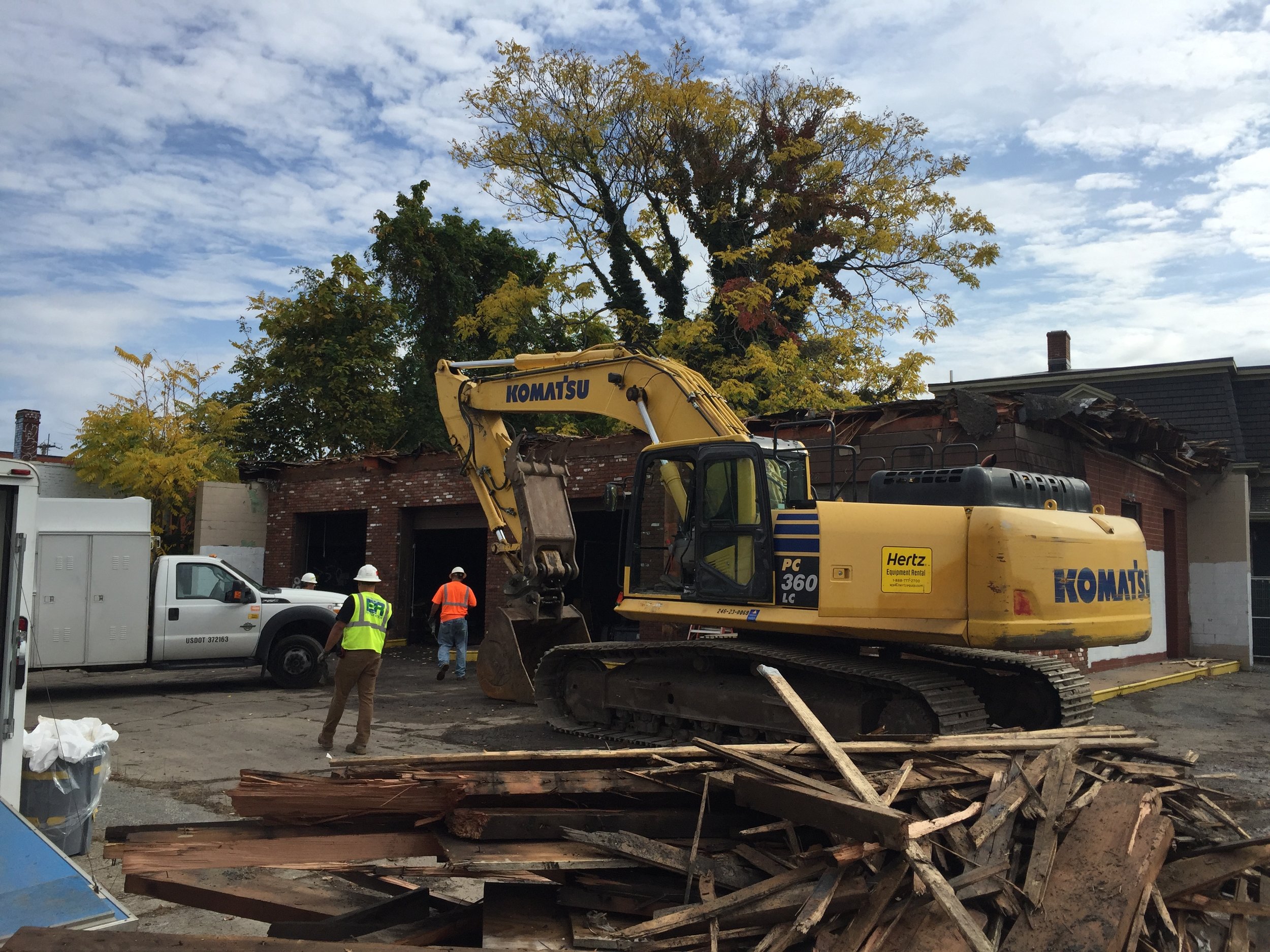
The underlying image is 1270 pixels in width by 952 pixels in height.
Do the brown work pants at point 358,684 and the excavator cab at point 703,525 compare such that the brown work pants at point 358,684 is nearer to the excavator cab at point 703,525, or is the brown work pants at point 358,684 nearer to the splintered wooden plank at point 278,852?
the excavator cab at point 703,525

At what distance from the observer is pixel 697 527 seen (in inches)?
359

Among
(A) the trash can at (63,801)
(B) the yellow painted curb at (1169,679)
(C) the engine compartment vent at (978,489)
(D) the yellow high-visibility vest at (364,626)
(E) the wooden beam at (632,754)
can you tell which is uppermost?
(C) the engine compartment vent at (978,489)

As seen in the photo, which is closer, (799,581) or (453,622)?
(799,581)

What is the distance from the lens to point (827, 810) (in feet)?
13.2

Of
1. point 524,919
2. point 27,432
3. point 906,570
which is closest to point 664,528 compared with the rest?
point 906,570

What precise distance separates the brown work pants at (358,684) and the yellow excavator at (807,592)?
1876mm

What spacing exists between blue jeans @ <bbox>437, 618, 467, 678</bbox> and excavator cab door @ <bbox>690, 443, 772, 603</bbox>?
22.2 ft

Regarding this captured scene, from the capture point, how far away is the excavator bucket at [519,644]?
11.0 m

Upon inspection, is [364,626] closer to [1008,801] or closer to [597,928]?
[597,928]

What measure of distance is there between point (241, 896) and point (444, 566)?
746 inches

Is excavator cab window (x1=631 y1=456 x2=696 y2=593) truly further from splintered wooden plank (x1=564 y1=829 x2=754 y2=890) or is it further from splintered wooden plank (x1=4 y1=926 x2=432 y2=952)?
splintered wooden plank (x1=4 y1=926 x2=432 y2=952)

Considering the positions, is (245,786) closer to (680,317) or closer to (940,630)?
(940,630)

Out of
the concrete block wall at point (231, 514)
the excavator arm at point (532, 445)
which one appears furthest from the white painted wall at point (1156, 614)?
the concrete block wall at point (231, 514)

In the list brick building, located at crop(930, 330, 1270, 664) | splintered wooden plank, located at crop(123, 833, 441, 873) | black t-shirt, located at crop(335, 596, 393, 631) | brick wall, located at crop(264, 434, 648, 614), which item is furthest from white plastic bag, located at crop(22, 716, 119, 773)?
brick building, located at crop(930, 330, 1270, 664)
